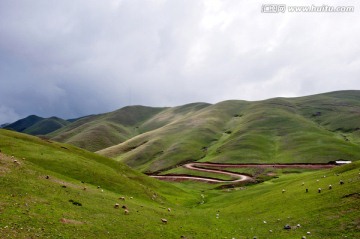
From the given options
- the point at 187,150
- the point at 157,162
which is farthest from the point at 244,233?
the point at 187,150

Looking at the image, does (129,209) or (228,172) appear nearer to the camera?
(129,209)

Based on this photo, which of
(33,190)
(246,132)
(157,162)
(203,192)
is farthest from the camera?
(246,132)

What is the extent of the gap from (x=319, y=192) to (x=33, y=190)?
36.7 meters

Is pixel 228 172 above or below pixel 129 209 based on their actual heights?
below

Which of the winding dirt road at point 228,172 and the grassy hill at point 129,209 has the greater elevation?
the grassy hill at point 129,209

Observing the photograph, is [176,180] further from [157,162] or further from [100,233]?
[100,233]

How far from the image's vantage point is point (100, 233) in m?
28.2

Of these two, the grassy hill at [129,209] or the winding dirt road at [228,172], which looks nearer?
the grassy hill at [129,209]

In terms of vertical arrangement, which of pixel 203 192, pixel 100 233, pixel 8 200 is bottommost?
pixel 203 192

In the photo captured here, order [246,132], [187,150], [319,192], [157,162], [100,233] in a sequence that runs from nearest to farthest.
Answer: [100,233] → [319,192] → [157,162] → [187,150] → [246,132]

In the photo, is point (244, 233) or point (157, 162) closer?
point (244, 233)

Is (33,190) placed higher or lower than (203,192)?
higher

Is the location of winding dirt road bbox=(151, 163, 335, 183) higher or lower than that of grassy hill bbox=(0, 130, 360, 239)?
lower

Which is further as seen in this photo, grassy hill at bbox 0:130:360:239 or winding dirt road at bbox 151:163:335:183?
winding dirt road at bbox 151:163:335:183
